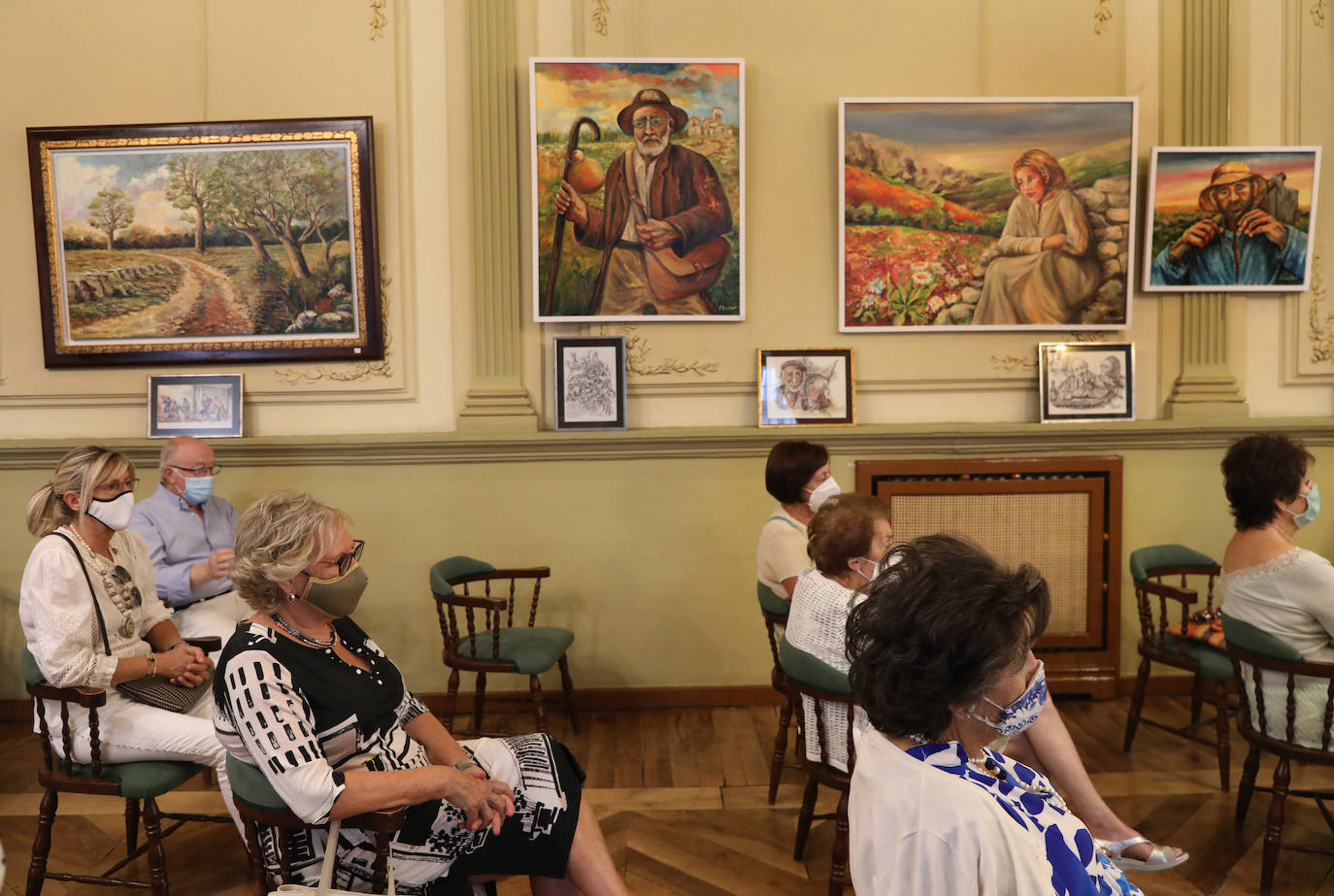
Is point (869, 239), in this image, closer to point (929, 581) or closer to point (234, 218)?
point (234, 218)

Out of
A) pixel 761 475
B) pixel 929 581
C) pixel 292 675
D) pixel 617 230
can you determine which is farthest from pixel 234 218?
pixel 929 581

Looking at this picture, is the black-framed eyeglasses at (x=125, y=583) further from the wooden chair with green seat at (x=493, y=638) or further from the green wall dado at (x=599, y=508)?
the green wall dado at (x=599, y=508)

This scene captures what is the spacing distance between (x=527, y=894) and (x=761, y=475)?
7.65ft

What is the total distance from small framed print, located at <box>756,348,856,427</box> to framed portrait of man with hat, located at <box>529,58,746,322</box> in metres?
0.35

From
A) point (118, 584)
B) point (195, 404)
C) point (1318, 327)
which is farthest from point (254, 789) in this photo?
point (1318, 327)

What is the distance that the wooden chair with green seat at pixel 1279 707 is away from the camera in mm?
3127

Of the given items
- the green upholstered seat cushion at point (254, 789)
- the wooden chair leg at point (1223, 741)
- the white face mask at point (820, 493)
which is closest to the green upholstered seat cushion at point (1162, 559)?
the wooden chair leg at point (1223, 741)

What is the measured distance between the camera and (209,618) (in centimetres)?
428

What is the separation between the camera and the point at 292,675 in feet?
7.77

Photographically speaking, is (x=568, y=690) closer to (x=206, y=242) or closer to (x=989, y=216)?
(x=206, y=242)

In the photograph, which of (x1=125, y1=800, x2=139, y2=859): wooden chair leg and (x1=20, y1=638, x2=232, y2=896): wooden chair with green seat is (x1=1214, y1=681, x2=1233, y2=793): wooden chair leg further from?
(x1=125, y1=800, x2=139, y2=859): wooden chair leg

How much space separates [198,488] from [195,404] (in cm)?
82

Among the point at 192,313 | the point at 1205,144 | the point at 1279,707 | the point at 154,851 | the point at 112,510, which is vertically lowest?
the point at 154,851

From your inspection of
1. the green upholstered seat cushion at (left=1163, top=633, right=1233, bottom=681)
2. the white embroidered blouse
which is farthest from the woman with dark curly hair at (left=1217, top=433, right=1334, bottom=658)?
the white embroidered blouse
